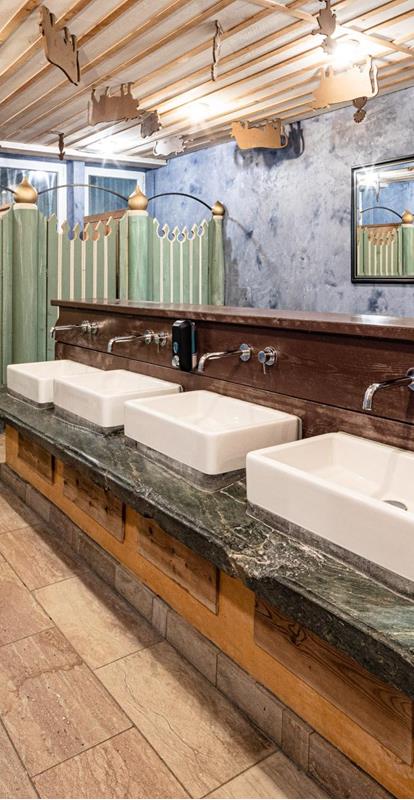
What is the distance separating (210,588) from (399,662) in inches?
28.3

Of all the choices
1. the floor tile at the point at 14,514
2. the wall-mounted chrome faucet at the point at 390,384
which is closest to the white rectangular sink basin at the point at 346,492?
the wall-mounted chrome faucet at the point at 390,384

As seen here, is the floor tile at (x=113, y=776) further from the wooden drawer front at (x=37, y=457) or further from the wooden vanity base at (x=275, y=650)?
the wooden drawer front at (x=37, y=457)

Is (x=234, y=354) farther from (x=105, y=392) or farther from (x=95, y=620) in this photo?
(x=95, y=620)

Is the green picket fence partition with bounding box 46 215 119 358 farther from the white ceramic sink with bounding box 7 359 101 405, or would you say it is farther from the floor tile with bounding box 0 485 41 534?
the floor tile with bounding box 0 485 41 534

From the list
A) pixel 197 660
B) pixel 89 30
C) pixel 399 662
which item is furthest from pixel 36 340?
pixel 399 662

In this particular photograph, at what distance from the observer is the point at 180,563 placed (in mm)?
1735

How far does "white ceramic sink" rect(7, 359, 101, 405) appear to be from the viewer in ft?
8.54

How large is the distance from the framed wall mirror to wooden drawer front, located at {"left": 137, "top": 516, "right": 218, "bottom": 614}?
9.44 feet

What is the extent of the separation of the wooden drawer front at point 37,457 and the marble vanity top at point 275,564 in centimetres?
64

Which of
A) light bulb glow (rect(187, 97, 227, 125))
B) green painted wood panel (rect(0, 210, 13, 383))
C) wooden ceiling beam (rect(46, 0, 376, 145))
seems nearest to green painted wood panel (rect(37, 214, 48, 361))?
green painted wood panel (rect(0, 210, 13, 383))

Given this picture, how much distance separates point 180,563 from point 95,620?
420mm

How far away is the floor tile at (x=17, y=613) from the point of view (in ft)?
6.15

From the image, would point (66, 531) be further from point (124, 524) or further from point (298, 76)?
point (298, 76)

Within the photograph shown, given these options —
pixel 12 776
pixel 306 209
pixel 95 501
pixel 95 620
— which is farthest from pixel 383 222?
pixel 12 776
